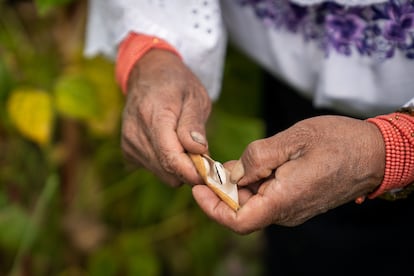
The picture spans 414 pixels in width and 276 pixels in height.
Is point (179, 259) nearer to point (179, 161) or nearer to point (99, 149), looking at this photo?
point (99, 149)

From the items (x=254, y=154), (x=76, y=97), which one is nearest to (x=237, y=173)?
(x=254, y=154)

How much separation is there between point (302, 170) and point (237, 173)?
0.19 feet

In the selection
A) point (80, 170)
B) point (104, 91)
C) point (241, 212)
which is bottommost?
point (80, 170)

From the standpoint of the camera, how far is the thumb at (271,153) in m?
0.50

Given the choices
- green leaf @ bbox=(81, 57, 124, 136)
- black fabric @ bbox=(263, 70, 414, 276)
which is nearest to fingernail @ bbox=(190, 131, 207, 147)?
black fabric @ bbox=(263, 70, 414, 276)

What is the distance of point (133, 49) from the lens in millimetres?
673

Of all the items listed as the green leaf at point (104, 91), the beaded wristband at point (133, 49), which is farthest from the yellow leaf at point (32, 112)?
the beaded wristband at point (133, 49)

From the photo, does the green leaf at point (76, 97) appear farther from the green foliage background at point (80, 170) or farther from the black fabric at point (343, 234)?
the black fabric at point (343, 234)

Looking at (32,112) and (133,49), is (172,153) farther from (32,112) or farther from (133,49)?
(32,112)

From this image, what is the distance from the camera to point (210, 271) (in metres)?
1.18

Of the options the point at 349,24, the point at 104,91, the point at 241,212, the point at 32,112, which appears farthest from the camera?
the point at 104,91

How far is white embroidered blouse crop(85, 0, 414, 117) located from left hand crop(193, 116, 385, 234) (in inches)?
5.5

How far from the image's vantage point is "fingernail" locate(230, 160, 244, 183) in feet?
1.73

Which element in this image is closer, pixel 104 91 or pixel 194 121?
pixel 194 121
